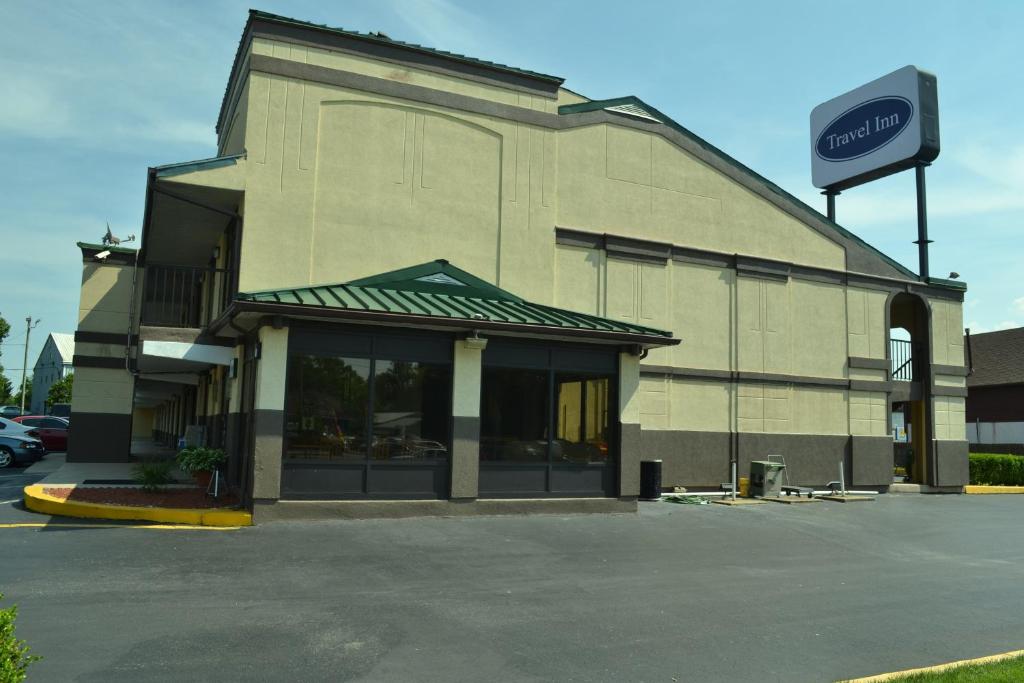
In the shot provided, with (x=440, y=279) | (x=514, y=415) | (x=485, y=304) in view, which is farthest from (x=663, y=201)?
(x=514, y=415)

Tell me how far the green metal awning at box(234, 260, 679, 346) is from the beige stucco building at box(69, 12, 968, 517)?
0.07 metres

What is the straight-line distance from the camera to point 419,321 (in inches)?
554

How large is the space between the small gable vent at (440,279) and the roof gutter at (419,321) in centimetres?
206

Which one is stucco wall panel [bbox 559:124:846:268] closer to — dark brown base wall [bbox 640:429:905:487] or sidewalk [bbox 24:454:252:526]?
dark brown base wall [bbox 640:429:905:487]

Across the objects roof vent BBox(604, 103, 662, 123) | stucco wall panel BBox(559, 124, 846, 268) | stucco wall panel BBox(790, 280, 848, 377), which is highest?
roof vent BBox(604, 103, 662, 123)

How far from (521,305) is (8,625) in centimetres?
1353

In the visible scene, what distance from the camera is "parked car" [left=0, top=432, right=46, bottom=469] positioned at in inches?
950

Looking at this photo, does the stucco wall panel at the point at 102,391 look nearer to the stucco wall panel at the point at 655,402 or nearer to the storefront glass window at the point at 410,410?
the storefront glass window at the point at 410,410

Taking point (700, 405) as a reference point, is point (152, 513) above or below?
below

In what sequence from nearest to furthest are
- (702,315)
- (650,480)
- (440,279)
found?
(440,279)
(650,480)
(702,315)

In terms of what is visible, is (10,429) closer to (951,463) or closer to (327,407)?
(327,407)

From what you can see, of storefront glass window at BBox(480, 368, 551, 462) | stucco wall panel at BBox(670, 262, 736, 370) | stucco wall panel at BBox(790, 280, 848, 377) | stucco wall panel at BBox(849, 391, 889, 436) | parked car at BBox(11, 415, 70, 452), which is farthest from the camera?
parked car at BBox(11, 415, 70, 452)

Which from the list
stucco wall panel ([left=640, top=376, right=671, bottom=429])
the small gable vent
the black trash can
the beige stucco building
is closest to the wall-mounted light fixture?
the beige stucco building

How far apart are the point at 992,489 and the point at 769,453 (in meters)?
10.2
